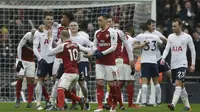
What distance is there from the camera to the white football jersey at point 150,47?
74.4ft

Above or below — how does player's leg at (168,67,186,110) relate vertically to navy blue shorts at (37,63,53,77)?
below

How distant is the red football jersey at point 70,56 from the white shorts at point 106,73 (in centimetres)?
67

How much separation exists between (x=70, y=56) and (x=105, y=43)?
1046 mm

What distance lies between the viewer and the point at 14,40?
26.5 metres

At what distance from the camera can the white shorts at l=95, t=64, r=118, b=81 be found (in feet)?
60.4

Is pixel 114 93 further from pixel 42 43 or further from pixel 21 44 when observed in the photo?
pixel 21 44

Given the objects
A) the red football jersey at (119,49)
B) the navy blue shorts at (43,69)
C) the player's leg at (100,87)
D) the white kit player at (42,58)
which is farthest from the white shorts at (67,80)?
the red football jersey at (119,49)

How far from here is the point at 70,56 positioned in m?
18.0

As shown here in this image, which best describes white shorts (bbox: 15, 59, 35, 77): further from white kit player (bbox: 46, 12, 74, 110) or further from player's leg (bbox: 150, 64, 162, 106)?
player's leg (bbox: 150, 64, 162, 106)

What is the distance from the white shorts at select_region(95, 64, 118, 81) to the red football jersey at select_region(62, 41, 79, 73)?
0.67m

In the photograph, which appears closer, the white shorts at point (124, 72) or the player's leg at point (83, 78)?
the player's leg at point (83, 78)

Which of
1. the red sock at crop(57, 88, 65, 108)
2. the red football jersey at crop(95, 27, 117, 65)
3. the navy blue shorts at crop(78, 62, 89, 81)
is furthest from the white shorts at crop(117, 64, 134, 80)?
the red sock at crop(57, 88, 65, 108)

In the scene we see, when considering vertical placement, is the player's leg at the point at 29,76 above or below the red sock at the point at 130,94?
above

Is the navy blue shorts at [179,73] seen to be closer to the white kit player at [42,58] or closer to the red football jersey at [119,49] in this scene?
the red football jersey at [119,49]
